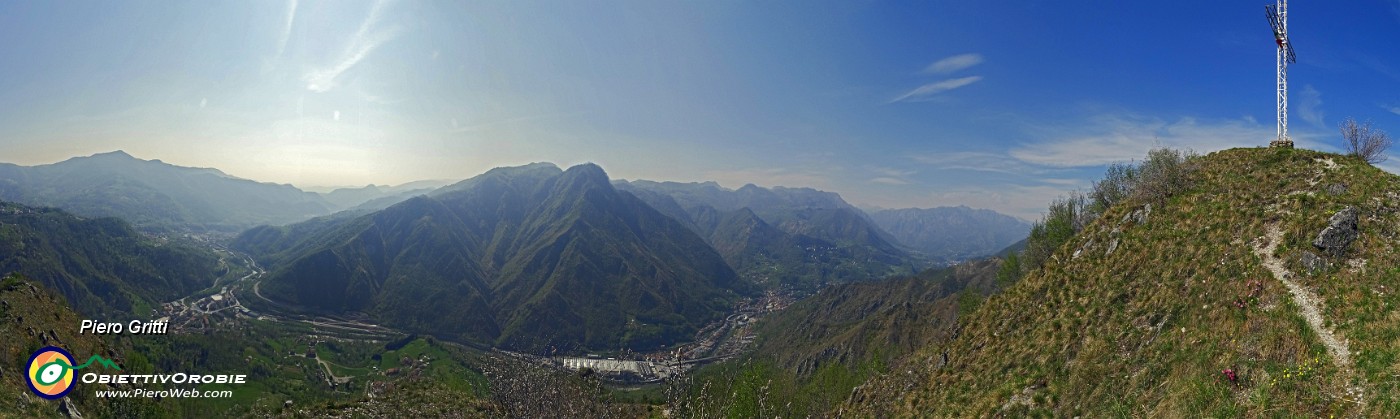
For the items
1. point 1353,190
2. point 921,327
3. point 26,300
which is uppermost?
point 1353,190

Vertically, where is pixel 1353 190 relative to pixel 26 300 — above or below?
above

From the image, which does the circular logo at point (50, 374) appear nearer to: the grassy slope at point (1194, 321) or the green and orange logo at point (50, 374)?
the green and orange logo at point (50, 374)

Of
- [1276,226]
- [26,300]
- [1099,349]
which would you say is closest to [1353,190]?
[1276,226]

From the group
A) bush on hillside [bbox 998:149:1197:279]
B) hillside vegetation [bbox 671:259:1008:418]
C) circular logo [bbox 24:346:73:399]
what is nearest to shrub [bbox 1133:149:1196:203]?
bush on hillside [bbox 998:149:1197:279]

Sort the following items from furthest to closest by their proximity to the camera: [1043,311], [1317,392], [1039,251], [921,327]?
[921,327], [1039,251], [1043,311], [1317,392]

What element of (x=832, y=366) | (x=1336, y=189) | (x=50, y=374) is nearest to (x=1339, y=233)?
(x=1336, y=189)

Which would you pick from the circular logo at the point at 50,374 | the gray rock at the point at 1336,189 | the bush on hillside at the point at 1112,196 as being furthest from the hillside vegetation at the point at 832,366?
the circular logo at the point at 50,374

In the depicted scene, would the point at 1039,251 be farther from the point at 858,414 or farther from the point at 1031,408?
the point at 1031,408
